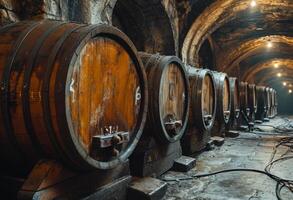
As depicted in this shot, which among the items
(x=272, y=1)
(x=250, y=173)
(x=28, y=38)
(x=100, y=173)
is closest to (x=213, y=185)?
(x=250, y=173)

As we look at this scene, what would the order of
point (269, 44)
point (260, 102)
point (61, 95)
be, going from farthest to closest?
point (269, 44), point (260, 102), point (61, 95)

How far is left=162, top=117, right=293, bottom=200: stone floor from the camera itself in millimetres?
2900

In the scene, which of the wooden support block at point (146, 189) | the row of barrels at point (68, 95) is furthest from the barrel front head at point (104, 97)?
the wooden support block at point (146, 189)

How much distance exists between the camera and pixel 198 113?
4.64 metres

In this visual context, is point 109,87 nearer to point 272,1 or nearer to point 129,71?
point 129,71

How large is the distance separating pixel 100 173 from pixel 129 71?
86cm

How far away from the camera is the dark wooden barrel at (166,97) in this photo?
328cm

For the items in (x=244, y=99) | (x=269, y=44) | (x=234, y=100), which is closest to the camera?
(x=234, y=100)

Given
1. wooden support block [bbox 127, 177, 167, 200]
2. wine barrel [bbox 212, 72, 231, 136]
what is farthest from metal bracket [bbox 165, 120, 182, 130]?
wine barrel [bbox 212, 72, 231, 136]

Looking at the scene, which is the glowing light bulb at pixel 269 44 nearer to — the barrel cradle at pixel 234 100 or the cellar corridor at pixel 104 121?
the barrel cradle at pixel 234 100

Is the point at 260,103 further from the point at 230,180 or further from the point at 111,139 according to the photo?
the point at 111,139

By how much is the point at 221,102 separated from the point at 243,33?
7.51m

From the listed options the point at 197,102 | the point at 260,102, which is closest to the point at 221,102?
the point at 197,102

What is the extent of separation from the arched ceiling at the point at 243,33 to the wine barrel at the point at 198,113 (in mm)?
3010
